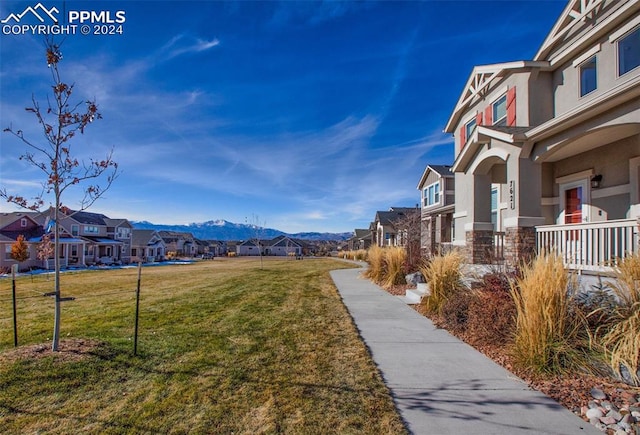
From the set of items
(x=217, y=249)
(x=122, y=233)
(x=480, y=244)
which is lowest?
(x=217, y=249)

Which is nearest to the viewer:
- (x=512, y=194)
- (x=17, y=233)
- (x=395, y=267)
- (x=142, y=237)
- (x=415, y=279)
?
(x=512, y=194)

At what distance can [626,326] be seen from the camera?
3.54 m

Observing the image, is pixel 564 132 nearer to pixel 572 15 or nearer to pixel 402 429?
pixel 572 15

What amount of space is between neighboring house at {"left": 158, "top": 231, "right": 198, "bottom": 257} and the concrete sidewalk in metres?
68.5

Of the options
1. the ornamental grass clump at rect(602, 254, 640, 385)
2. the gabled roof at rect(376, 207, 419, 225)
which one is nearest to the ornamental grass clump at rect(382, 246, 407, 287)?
the ornamental grass clump at rect(602, 254, 640, 385)

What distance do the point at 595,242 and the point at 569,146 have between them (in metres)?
3.08

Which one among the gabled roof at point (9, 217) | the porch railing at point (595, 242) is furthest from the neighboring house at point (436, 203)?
the gabled roof at point (9, 217)

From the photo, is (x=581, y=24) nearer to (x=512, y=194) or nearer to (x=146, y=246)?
(x=512, y=194)

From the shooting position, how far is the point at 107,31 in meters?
7.73

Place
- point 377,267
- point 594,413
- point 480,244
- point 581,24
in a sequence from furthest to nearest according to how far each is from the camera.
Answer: point 377,267, point 480,244, point 581,24, point 594,413

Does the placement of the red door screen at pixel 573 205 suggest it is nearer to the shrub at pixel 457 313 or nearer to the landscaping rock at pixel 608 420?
the shrub at pixel 457 313

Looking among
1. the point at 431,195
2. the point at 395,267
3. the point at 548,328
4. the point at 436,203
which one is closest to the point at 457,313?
the point at 548,328

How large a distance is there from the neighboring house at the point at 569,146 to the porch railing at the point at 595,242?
0.07 feet

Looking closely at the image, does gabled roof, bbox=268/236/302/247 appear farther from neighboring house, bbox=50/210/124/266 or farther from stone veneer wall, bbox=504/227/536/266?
stone veneer wall, bbox=504/227/536/266
